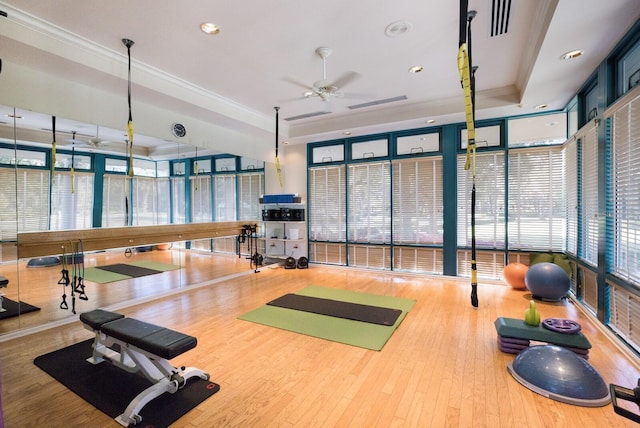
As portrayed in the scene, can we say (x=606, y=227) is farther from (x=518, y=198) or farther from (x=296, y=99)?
(x=296, y=99)

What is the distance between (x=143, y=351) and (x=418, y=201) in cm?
505

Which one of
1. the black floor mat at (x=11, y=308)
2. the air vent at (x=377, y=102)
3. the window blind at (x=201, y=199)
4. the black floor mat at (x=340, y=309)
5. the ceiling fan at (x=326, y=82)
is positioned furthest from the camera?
the window blind at (x=201, y=199)

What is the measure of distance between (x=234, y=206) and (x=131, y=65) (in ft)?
10.5

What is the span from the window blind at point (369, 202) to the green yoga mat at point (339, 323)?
78.2 inches

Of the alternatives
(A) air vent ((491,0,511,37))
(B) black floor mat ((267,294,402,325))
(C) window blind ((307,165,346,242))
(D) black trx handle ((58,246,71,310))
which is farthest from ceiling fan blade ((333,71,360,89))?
(D) black trx handle ((58,246,71,310))

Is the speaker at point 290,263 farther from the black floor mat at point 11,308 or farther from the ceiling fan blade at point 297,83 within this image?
the black floor mat at point 11,308

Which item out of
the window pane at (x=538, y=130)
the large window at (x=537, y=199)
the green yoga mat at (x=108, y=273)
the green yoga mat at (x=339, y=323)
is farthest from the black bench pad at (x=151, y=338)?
the window pane at (x=538, y=130)

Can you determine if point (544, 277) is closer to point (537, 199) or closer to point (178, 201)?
point (537, 199)

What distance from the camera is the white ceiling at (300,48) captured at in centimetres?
274

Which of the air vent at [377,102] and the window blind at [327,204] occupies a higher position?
the air vent at [377,102]

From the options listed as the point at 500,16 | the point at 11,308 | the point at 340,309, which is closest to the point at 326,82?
the point at 500,16

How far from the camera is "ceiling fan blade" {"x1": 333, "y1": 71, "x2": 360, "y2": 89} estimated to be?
4125 millimetres

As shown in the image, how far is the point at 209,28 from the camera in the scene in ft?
10.0

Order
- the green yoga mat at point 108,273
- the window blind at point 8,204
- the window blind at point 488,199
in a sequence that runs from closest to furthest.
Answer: the window blind at point 8,204 < the green yoga mat at point 108,273 < the window blind at point 488,199
